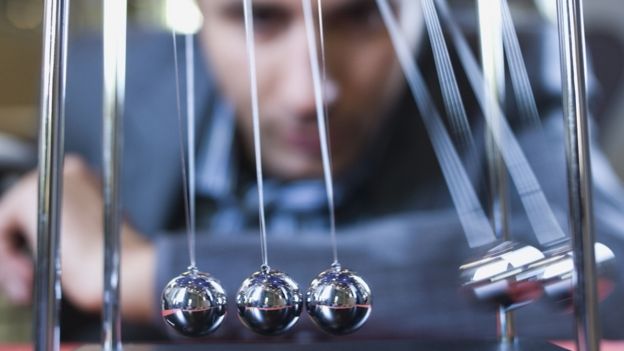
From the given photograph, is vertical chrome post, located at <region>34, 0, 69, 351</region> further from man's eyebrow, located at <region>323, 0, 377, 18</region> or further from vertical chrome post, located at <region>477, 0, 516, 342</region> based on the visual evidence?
man's eyebrow, located at <region>323, 0, 377, 18</region>

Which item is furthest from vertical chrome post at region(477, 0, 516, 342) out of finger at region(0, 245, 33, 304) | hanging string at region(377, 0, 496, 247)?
finger at region(0, 245, 33, 304)

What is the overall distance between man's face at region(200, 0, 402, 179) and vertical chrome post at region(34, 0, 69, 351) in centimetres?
57

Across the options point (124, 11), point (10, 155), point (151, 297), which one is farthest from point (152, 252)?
point (10, 155)

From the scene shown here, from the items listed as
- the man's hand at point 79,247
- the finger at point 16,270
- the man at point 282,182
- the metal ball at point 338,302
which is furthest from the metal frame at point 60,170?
the finger at point 16,270

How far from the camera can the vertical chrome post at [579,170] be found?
0.33m

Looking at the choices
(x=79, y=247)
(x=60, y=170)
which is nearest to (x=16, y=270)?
(x=79, y=247)

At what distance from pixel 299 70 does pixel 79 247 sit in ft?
1.24

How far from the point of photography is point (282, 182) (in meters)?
1.22

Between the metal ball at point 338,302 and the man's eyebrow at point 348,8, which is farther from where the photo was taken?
the man's eyebrow at point 348,8

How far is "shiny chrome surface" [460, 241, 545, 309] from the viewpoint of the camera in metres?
0.37

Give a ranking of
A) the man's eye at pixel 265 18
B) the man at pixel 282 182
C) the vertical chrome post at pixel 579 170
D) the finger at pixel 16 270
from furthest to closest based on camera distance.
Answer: the finger at pixel 16 270, the man's eye at pixel 265 18, the man at pixel 282 182, the vertical chrome post at pixel 579 170

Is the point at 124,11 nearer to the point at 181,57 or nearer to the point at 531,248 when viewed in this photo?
the point at 531,248

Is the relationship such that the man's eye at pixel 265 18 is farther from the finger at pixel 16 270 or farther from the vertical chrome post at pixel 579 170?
the vertical chrome post at pixel 579 170

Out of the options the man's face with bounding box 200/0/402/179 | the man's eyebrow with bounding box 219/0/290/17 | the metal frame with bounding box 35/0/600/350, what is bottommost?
the metal frame with bounding box 35/0/600/350
